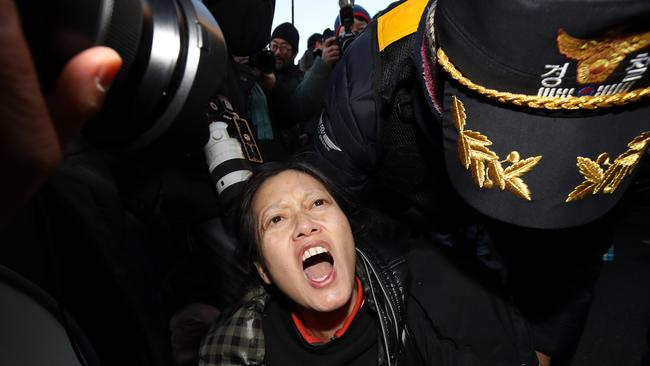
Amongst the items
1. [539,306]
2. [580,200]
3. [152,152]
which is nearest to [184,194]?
[152,152]

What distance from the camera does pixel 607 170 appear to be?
2.84 ft

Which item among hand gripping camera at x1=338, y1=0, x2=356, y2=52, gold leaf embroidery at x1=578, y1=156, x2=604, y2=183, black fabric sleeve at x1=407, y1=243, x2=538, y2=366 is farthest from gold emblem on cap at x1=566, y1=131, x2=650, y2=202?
hand gripping camera at x1=338, y1=0, x2=356, y2=52

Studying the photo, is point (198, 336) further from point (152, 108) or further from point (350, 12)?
point (350, 12)

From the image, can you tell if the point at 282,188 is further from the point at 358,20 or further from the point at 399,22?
the point at 358,20

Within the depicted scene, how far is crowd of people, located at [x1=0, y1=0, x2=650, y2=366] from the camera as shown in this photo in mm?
794

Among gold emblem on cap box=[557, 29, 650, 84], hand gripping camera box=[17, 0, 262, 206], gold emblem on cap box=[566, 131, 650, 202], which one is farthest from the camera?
gold emblem on cap box=[566, 131, 650, 202]

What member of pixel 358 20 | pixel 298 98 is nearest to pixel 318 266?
pixel 298 98

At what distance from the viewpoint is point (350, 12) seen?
2754mm

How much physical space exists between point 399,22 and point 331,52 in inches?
53.1

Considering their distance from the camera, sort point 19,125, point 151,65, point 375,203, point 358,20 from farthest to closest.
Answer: point 358,20 → point 375,203 → point 151,65 → point 19,125

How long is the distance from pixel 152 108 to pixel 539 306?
1433 millimetres

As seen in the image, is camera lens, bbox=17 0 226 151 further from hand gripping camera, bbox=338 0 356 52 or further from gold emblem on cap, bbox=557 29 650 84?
hand gripping camera, bbox=338 0 356 52

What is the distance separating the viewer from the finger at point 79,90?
1.12ft

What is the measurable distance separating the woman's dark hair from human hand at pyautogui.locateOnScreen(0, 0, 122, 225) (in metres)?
0.93
